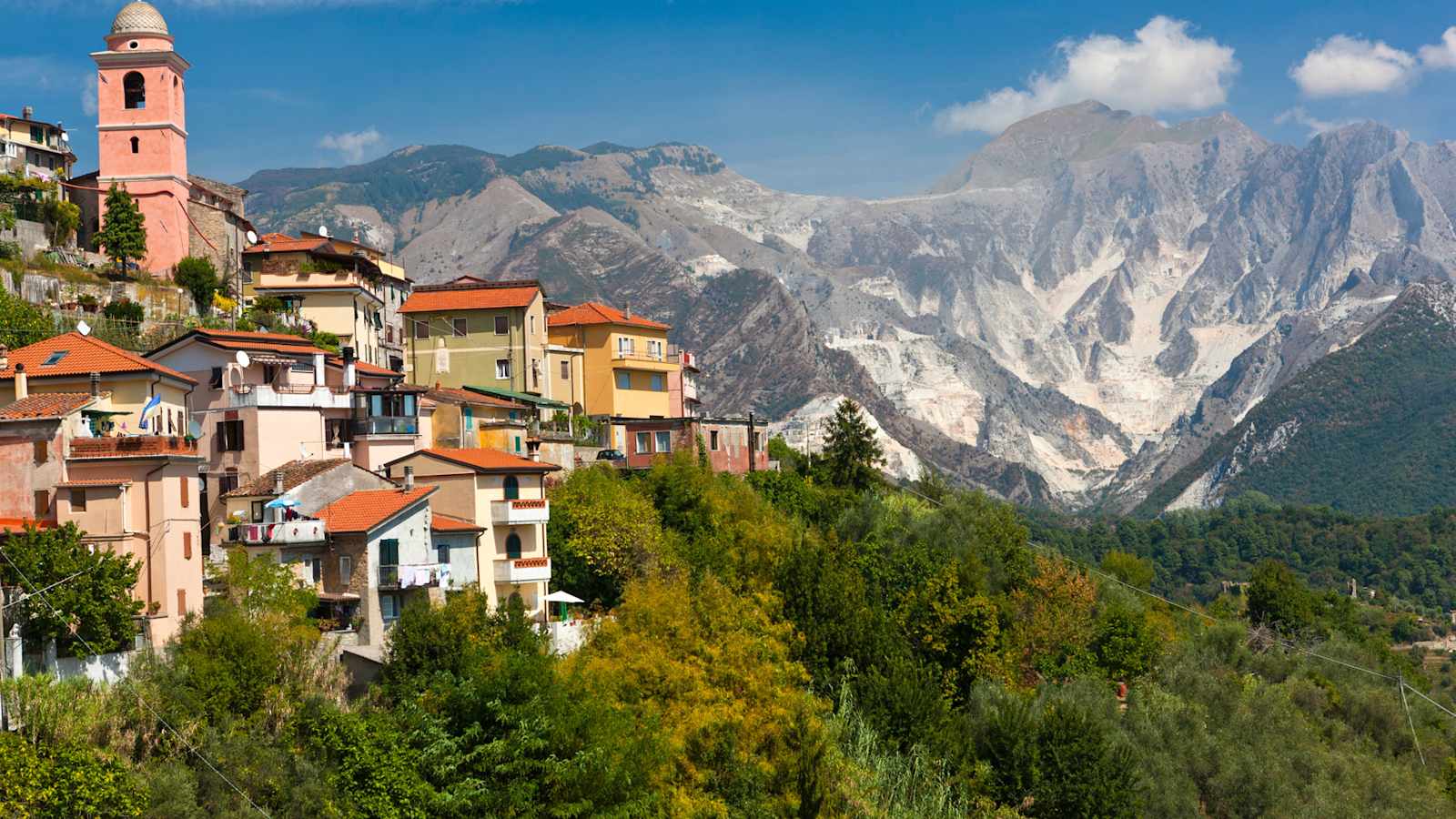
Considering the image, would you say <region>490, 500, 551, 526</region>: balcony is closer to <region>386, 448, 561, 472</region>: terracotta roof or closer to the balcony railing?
<region>386, 448, 561, 472</region>: terracotta roof

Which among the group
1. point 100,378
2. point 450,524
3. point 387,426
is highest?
point 100,378

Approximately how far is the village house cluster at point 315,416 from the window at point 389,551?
0.21 feet

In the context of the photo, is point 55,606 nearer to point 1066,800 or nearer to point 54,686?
point 54,686

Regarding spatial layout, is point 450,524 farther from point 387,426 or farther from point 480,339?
point 480,339

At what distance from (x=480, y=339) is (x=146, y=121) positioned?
22.3m

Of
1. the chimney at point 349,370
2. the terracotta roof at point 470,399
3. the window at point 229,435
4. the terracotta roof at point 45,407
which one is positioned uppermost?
the chimney at point 349,370

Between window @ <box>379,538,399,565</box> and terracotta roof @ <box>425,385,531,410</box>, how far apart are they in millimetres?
18020

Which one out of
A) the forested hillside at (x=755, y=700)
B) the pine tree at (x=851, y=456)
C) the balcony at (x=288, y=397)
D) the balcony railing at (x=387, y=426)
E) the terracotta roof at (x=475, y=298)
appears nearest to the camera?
the forested hillside at (x=755, y=700)

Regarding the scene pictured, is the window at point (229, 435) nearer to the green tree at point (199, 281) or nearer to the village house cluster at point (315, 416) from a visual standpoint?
the village house cluster at point (315, 416)

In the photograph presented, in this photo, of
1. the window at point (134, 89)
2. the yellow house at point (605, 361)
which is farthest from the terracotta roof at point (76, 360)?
the yellow house at point (605, 361)

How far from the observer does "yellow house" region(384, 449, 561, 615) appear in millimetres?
66750

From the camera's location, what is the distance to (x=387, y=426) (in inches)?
2820

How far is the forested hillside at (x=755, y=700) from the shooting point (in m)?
49.5

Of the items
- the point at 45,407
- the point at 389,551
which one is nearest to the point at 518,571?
the point at 389,551
